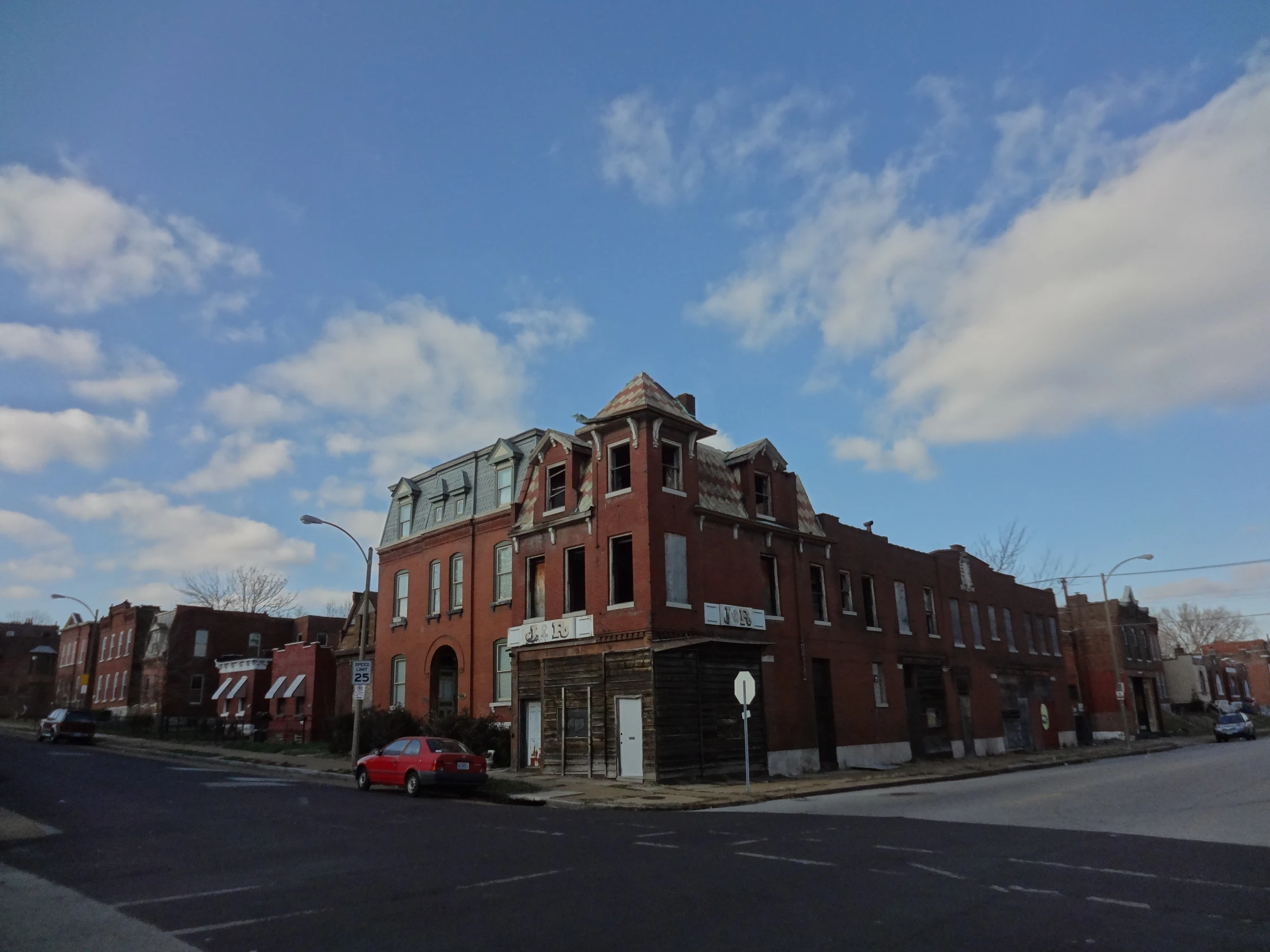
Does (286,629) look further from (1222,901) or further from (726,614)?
(1222,901)

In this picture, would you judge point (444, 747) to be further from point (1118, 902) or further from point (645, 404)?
point (1118, 902)

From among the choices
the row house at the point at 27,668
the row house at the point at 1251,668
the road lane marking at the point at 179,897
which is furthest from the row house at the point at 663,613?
the row house at the point at 1251,668

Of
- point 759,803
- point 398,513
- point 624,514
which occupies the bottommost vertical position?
point 759,803

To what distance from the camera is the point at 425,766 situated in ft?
70.4

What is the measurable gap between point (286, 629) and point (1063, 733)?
178 ft

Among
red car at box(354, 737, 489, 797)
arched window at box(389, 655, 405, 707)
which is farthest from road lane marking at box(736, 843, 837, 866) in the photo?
arched window at box(389, 655, 405, 707)

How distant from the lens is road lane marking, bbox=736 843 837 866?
10.7 metres

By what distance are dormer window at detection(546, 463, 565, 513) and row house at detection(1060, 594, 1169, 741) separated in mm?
41138

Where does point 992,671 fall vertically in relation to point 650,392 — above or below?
below

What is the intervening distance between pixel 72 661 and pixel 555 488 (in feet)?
218

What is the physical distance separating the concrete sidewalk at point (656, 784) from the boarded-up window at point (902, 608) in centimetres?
543

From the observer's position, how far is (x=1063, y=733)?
4866 centimetres

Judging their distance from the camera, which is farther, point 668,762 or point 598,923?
point 668,762

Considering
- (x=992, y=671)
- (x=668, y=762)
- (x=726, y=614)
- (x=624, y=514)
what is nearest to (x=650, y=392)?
(x=624, y=514)
